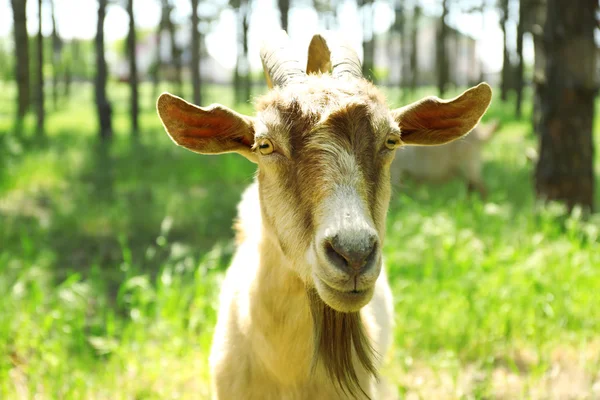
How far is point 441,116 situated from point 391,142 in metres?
0.40

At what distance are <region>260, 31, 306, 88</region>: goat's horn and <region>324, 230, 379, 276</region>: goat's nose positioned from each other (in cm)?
95

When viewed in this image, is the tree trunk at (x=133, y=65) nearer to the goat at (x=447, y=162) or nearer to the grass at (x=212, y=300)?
the goat at (x=447, y=162)

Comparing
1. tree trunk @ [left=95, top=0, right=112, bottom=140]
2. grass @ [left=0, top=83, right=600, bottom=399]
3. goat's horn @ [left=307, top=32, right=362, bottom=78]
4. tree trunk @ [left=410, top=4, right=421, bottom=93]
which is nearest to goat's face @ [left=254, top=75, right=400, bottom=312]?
goat's horn @ [left=307, top=32, right=362, bottom=78]

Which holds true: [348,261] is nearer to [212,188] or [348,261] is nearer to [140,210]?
[140,210]

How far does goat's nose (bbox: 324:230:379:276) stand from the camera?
200cm

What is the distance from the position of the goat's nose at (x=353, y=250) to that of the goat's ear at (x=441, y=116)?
0.80 meters

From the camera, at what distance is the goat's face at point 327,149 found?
2076 mm

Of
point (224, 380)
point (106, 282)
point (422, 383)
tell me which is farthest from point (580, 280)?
point (106, 282)

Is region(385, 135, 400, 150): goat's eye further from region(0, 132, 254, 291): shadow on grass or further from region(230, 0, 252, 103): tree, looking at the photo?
region(230, 0, 252, 103): tree

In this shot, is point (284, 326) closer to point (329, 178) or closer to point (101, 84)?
point (329, 178)

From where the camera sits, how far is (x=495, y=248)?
220 inches

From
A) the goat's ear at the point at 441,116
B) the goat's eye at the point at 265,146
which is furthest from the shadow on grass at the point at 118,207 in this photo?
the goat's ear at the point at 441,116

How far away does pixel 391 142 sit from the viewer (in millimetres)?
2498

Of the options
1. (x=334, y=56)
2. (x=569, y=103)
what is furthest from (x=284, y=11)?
(x=334, y=56)
